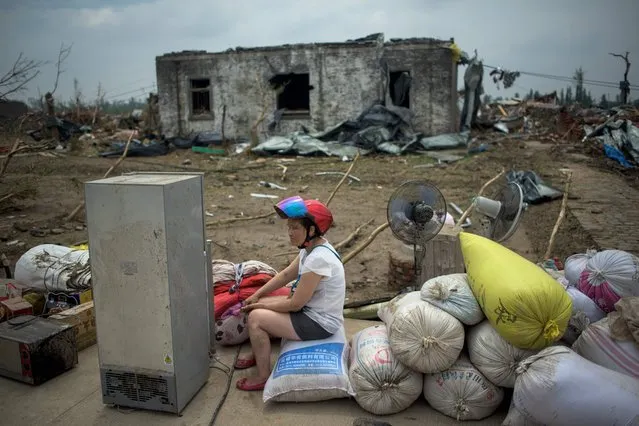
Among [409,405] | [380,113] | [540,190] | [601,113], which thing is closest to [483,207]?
[409,405]

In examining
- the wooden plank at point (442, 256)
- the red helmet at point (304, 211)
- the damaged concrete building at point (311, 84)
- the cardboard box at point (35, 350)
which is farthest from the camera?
the damaged concrete building at point (311, 84)

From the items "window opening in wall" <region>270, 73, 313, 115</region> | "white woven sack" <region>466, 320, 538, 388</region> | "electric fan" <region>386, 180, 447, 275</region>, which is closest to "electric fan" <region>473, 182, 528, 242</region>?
"electric fan" <region>386, 180, 447, 275</region>

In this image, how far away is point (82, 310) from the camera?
146 inches

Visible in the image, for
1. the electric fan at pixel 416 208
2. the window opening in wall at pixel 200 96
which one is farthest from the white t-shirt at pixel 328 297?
the window opening in wall at pixel 200 96

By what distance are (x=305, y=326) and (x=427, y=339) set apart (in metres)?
0.81

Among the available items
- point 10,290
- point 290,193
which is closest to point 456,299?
point 10,290

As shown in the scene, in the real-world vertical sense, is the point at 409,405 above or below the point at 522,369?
below

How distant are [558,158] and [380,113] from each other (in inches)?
243

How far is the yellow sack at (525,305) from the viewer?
2.42 m

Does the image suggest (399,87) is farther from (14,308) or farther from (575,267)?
(14,308)

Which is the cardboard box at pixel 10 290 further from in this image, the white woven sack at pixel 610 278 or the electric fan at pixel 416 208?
the white woven sack at pixel 610 278

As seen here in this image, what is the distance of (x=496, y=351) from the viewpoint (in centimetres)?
258

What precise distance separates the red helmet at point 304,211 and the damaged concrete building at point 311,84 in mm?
13676

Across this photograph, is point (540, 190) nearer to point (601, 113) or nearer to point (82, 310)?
point (82, 310)
